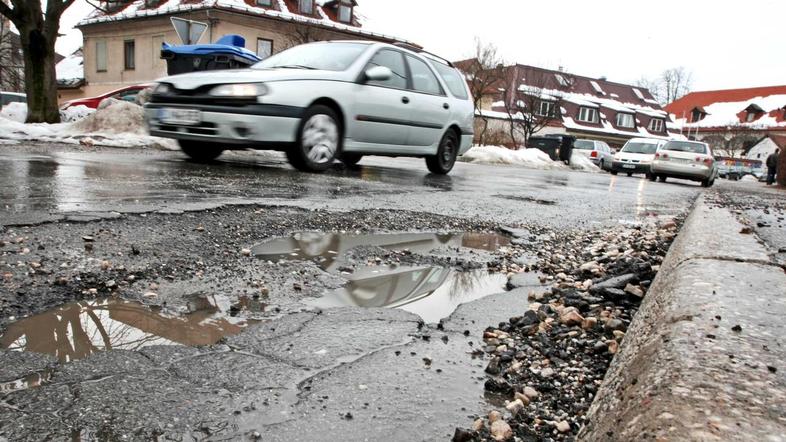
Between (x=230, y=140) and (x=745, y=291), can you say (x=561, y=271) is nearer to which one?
(x=745, y=291)

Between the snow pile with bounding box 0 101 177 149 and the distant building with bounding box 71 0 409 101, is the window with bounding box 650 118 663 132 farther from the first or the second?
the snow pile with bounding box 0 101 177 149

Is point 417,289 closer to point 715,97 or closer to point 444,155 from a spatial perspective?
point 444,155

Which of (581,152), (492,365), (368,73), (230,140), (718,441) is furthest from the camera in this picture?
(581,152)

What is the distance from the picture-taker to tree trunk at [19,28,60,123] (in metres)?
13.4

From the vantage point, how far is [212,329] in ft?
5.91

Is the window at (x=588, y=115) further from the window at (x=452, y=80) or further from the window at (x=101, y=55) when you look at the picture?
the window at (x=452, y=80)

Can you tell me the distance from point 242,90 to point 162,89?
112cm

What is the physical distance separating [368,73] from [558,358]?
17.5 feet

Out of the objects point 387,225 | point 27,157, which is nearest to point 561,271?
point 387,225

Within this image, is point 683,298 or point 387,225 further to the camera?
point 387,225

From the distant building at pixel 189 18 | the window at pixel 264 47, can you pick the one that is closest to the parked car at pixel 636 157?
the distant building at pixel 189 18

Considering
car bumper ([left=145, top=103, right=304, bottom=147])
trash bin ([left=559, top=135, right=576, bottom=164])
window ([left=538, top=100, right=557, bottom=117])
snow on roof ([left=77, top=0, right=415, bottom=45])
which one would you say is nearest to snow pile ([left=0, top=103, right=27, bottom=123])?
car bumper ([left=145, top=103, right=304, bottom=147])

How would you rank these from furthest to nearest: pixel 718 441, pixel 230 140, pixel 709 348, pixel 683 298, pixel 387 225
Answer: pixel 230 140 < pixel 387 225 < pixel 683 298 < pixel 709 348 < pixel 718 441

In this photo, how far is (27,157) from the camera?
611 centimetres
